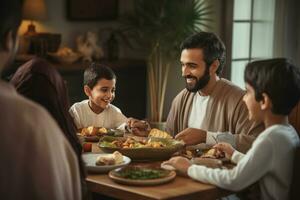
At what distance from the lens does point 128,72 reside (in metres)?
5.85

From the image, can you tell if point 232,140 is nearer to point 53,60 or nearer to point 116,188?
point 116,188


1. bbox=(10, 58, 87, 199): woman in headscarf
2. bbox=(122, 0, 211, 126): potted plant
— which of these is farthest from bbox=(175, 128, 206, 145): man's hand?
bbox=(122, 0, 211, 126): potted plant

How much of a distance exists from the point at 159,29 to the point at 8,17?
4534 millimetres

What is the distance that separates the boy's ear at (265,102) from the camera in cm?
221

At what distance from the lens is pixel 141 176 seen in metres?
2.17

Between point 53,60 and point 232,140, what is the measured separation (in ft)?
9.61

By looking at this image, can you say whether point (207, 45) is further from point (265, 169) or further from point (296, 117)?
point (265, 169)

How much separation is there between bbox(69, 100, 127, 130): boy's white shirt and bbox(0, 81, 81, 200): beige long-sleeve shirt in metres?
1.99

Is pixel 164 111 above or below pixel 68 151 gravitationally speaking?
below

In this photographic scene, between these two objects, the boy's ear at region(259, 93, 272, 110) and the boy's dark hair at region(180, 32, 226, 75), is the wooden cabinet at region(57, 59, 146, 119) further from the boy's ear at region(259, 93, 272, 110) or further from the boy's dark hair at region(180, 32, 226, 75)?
the boy's ear at region(259, 93, 272, 110)

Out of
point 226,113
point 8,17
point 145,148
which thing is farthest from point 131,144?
point 8,17

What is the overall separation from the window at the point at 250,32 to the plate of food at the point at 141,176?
13.8 feet

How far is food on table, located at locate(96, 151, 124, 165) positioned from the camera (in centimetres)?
234

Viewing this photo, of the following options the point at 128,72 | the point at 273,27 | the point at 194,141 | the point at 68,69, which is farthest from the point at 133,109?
the point at 194,141
